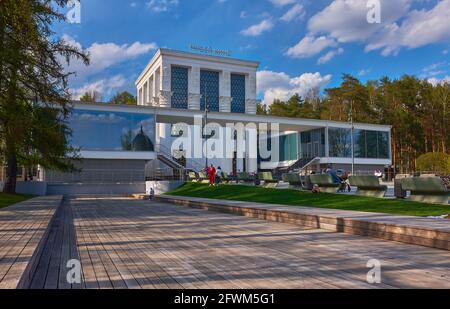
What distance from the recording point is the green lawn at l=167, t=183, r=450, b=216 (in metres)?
11.9

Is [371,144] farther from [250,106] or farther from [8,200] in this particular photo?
[8,200]

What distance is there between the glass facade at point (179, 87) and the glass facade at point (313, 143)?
18734 mm

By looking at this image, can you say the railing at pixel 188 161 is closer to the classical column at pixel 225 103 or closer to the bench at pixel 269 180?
the classical column at pixel 225 103

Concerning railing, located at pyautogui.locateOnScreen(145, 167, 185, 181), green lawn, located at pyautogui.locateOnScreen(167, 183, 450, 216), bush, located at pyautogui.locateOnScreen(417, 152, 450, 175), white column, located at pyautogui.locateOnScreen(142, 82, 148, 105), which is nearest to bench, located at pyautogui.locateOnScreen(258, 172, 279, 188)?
green lawn, located at pyautogui.locateOnScreen(167, 183, 450, 216)

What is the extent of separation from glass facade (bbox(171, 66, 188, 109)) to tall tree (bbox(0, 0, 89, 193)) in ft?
143

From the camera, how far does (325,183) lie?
734 inches

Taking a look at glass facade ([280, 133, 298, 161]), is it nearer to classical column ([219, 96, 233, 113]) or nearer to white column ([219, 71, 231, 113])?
classical column ([219, 96, 233, 113])

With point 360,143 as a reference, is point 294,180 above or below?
below

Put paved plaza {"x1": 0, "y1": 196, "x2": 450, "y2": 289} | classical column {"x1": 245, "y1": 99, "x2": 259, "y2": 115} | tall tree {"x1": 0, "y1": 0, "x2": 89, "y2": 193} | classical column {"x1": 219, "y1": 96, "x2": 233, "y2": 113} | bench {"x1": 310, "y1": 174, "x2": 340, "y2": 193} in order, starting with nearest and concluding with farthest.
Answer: paved plaza {"x1": 0, "y1": 196, "x2": 450, "y2": 289} → tall tree {"x1": 0, "y1": 0, "x2": 89, "y2": 193} → bench {"x1": 310, "y1": 174, "x2": 340, "y2": 193} → classical column {"x1": 219, "y1": 96, "x2": 233, "y2": 113} → classical column {"x1": 245, "y1": 99, "x2": 259, "y2": 115}

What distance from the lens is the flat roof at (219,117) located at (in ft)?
158

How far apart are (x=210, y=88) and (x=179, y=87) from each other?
4.98m

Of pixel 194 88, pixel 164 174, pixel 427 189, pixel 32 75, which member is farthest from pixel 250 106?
pixel 427 189
